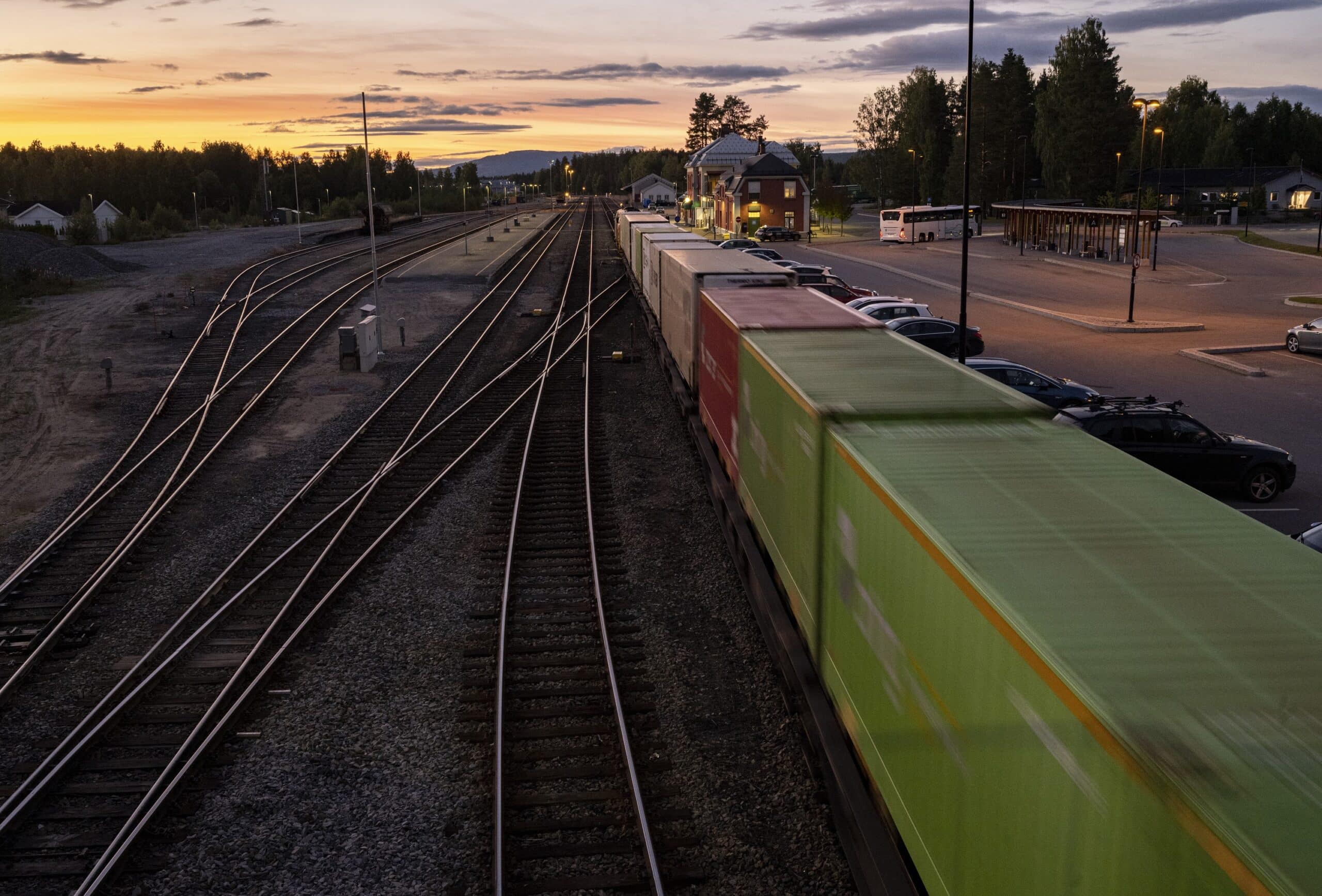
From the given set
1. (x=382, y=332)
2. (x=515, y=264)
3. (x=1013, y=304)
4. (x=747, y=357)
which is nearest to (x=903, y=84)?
(x=515, y=264)

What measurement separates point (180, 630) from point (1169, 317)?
36798 millimetres

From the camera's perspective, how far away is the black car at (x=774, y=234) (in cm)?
8062

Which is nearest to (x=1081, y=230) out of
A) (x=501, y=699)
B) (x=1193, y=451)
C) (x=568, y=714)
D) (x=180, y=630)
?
(x=1193, y=451)

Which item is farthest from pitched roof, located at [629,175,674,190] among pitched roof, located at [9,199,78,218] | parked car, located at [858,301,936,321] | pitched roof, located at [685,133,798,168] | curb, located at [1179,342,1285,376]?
curb, located at [1179,342,1285,376]

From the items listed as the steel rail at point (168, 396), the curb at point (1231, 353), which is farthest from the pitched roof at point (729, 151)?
the curb at point (1231, 353)

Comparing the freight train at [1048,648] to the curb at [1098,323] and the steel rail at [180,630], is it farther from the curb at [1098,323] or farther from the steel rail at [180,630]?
the curb at [1098,323]

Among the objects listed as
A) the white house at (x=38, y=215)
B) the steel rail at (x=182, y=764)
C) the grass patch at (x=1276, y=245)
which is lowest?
the steel rail at (x=182, y=764)

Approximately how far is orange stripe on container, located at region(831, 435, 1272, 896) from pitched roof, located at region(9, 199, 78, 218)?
459 ft

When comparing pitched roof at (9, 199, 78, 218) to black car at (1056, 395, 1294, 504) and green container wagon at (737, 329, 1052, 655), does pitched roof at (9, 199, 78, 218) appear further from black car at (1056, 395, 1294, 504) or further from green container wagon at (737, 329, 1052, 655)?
black car at (1056, 395, 1294, 504)

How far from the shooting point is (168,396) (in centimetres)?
2516

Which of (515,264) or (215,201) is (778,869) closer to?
(515,264)

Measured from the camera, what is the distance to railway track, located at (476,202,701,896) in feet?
26.6

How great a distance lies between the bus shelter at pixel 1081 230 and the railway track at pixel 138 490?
4108cm

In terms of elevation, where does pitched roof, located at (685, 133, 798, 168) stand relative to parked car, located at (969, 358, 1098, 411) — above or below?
above
